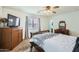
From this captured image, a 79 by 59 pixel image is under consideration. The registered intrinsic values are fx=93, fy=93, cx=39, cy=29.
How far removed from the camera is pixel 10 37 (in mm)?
1128

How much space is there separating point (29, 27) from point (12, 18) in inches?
8.7

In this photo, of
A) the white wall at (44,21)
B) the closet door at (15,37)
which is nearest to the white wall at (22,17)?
the white wall at (44,21)

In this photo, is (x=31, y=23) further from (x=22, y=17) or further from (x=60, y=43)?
(x=60, y=43)

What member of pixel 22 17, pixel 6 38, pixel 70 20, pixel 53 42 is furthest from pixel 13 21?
pixel 70 20

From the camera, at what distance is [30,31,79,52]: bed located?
39.2 inches

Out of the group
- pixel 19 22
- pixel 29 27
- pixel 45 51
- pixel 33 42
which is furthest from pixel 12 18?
pixel 45 51

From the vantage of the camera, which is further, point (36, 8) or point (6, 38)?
point (6, 38)

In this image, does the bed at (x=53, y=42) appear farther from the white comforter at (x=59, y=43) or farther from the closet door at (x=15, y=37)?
the closet door at (x=15, y=37)

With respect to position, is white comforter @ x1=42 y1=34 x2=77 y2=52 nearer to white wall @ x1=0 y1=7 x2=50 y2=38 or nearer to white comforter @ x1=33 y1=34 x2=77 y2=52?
white comforter @ x1=33 y1=34 x2=77 y2=52

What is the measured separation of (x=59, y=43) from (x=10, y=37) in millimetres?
587

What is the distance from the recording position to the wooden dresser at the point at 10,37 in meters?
→ 1.07

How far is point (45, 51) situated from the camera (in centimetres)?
100
